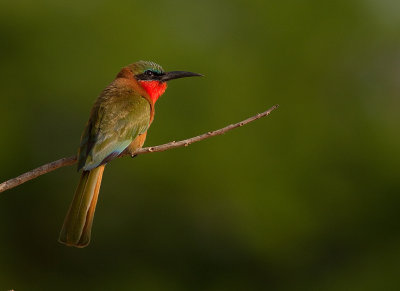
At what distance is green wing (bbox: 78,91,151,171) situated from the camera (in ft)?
9.83

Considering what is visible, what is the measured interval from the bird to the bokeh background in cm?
352

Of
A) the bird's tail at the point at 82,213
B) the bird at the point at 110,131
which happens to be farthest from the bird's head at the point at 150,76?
the bird's tail at the point at 82,213

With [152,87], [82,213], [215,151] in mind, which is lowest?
[82,213]

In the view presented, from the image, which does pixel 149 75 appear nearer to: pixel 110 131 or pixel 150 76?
pixel 150 76

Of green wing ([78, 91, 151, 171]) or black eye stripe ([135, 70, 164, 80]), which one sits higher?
black eye stripe ([135, 70, 164, 80])

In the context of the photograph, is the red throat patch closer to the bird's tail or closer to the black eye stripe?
the black eye stripe

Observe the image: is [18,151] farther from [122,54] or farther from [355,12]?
[355,12]

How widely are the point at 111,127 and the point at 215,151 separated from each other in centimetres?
533

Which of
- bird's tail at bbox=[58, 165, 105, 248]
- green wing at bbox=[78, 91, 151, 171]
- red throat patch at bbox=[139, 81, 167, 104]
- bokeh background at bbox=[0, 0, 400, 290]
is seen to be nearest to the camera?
bird's tail at bbox=[58, 165, 105, 248]

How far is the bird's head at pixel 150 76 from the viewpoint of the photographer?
3.63m

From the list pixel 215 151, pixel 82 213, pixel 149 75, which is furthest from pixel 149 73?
pixel 215 151

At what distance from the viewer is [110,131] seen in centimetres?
313

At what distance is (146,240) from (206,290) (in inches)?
35.2

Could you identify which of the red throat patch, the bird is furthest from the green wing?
the red throat patch
